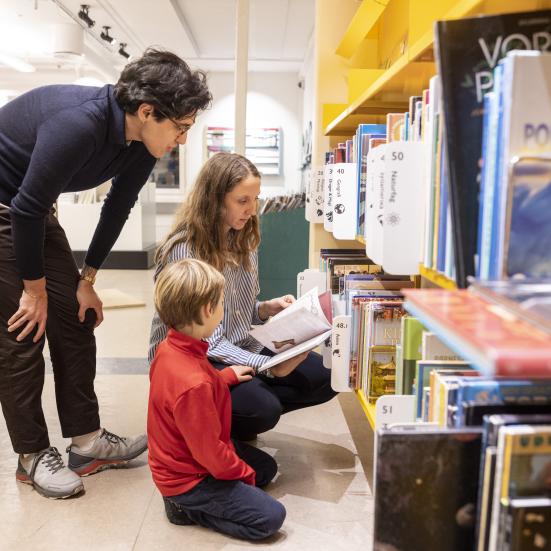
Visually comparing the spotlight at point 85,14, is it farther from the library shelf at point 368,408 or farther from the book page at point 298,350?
the library shelf at point 368,408

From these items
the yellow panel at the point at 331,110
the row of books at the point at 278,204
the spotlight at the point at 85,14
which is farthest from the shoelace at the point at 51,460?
the spotlight at the point at 85,14

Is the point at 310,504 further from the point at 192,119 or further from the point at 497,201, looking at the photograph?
the point at 497,201

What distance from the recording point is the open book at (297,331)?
183cm

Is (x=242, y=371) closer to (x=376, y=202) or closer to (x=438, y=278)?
(x=376, y=202)

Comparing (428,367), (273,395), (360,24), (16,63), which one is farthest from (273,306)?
(16,63)

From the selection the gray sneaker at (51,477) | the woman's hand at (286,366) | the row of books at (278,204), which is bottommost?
the gray sneaker at (51,477)

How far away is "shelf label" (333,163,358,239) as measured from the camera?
193 cm

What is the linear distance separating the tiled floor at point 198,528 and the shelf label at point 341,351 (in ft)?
1.29

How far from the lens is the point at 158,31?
7.12 metres

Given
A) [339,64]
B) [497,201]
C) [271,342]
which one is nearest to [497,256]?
[497,201]

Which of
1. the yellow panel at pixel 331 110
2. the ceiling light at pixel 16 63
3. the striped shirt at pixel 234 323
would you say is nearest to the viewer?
the striped shirt at pixel 234 323

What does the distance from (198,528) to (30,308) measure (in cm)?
81

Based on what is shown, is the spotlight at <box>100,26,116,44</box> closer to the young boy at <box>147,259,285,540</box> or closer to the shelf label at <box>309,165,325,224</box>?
the shelf label at <box>309,165,325,224</box>

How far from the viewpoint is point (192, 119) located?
1837 millimetres
